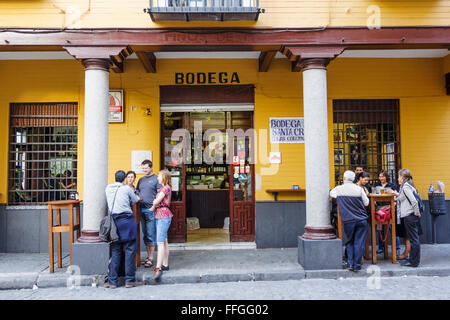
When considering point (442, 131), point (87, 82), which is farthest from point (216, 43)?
Answer: point (442, 131)

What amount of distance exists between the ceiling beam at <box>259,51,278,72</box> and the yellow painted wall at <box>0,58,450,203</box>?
0.26m

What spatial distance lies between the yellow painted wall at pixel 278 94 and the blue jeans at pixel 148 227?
1962 mm

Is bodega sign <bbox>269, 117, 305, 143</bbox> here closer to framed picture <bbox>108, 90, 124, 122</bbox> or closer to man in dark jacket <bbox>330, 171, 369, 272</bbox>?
man in dark jacket <bbox>330, 171, 369, 272</bbox>

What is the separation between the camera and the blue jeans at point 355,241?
6.57 meters

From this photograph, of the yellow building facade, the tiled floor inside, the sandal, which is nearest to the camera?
the sandal

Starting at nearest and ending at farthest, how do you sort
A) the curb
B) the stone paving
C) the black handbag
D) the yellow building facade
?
the stone paving, the black handbag, the curb, the yellow building facade

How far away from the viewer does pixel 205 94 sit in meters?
9.02

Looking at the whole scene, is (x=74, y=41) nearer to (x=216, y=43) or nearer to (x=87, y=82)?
(x=87, y=82)

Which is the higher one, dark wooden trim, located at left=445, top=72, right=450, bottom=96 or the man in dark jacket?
dark wooden trim, located at left=445, top=72, right=450, bottom=96

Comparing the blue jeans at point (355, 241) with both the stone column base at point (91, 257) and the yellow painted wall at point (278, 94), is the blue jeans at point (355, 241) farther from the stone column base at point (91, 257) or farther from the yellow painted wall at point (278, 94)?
the stone column base at point (91, 257)

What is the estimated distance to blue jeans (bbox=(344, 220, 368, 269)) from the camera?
21.6 ft

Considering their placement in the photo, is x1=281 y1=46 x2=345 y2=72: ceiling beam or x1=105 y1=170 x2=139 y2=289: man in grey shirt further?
x1=281 y1=46 x2=345 y2=72: ceiling beam

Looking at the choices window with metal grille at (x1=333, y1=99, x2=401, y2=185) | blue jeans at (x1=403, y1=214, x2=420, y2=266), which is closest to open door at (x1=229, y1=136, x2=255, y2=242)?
window with metal grille at (x1=333, y1=99, x2=401, y2=185)
